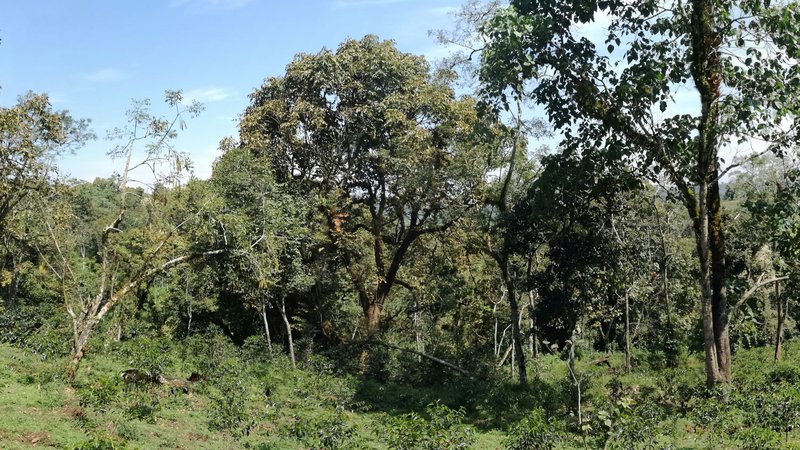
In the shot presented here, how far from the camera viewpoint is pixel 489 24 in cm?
1185

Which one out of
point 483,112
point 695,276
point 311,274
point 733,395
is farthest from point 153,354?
point 695,276

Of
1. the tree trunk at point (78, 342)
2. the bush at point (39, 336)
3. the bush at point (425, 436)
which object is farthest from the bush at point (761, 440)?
the bush at point (39, 336)

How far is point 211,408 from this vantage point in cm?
1265

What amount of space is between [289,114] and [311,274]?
5993 millimetres

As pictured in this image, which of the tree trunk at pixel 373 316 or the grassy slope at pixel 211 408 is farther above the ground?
the tree trunk at pixel 373 316

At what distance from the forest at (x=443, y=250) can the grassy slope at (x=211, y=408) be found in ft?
0.33

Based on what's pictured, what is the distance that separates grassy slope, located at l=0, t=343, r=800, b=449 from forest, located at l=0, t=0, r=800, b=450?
10cm

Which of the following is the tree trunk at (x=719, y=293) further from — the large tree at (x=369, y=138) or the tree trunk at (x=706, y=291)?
the large tree at (x=369, y=138)

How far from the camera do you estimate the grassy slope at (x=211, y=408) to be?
10.4 metres

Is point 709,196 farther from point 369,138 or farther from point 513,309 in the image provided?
point 369,138

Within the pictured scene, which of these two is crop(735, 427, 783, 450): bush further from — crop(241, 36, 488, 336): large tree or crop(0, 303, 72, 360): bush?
crop(0, 303, 72, 360): bush

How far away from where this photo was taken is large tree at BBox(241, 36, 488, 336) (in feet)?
65.3

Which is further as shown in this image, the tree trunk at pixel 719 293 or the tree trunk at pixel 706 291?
the tree trunk at pixel 719 293

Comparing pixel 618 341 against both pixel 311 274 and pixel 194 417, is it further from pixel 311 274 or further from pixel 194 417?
pixel 194 417
